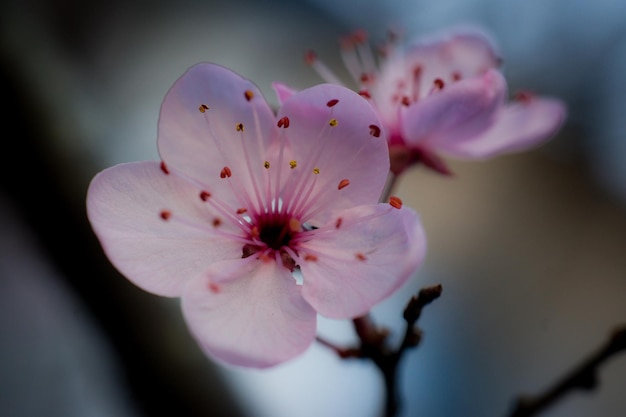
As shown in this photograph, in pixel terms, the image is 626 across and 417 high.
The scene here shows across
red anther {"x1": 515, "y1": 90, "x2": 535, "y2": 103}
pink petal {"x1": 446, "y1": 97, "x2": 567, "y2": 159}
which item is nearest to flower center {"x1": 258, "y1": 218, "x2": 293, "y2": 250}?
pink petal {"x1": 446, "y1": 97, "x2": 567, "y2": 159}

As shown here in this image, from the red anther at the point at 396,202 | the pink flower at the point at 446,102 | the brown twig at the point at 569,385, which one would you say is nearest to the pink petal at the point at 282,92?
the pink flower at the point at 446,102

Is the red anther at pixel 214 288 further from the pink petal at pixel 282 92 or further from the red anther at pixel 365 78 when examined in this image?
the red anther at pixel 365 78

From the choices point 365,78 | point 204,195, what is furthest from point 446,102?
point 204,195

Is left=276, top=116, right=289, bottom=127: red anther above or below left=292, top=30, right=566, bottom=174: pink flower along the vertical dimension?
above

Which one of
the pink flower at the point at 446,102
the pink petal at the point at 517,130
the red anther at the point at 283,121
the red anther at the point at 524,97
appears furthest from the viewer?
the red anther at the point at 524,97

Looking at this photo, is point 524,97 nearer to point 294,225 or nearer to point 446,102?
point 446,102

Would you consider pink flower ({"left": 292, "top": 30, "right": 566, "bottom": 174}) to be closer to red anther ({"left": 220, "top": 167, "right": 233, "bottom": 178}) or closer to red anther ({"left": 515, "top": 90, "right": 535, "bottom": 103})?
red anther ({"left": 515, "top": 90, "right": 535, "bottom": 103})
